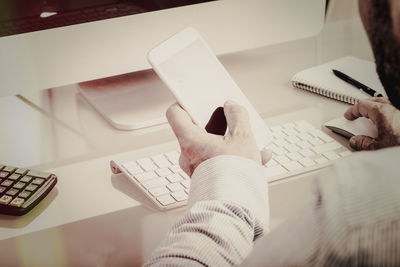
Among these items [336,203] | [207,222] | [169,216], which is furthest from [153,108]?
[336,203]

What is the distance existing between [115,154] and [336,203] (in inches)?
21.7

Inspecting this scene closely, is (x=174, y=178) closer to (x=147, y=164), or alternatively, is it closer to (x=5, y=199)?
(x=147, y=164)

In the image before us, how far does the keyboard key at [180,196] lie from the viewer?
71 cm

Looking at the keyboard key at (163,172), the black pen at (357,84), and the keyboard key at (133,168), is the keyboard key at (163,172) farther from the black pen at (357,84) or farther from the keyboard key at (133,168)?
the black pen at (357,84)

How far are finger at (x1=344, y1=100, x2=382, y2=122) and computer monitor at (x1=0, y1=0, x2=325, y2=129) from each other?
0.27 meters

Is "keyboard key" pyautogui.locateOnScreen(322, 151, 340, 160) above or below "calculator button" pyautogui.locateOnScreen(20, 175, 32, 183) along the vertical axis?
below

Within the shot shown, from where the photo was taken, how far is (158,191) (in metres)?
0.73

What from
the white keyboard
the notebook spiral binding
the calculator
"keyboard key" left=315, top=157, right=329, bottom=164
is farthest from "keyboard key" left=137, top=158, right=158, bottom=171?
the notebook spiral binding

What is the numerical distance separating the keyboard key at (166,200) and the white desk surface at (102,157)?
0.05 ft

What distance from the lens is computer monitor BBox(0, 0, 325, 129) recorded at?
0.85 m

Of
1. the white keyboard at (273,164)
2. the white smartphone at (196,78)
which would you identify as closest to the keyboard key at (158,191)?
the white keyboard at (273,164)

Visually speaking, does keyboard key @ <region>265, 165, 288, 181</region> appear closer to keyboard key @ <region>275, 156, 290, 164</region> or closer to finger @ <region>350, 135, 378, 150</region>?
keyboard key @ <region>275, 156, 290, 164</region>

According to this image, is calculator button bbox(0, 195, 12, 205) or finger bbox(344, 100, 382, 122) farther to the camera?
finger bbox(344, 100, 382, 122)

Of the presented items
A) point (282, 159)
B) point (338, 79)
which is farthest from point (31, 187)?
point (338, 79)
